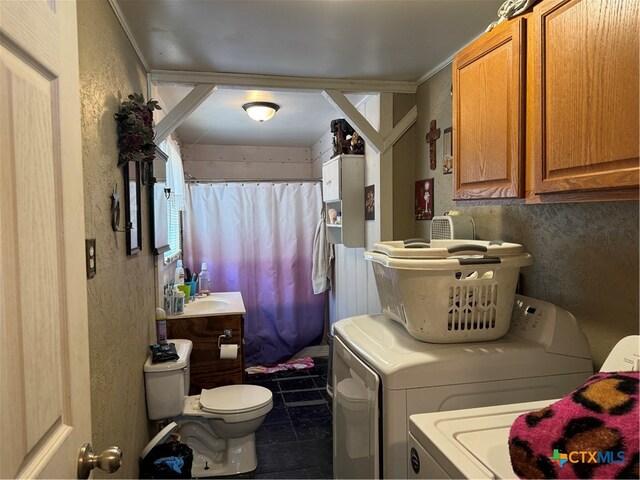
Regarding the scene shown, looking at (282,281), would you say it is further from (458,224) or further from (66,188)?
(66,188)

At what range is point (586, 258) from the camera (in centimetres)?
144

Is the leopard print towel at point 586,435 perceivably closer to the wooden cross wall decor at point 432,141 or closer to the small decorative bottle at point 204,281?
the wooden cross wall decor at point 432,141

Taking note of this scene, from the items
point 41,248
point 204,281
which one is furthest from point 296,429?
point 41,248

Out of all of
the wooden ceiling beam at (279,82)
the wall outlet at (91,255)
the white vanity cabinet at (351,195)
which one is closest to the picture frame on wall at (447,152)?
the wooden ceiling beam at (279,82)

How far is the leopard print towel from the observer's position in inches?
27.3

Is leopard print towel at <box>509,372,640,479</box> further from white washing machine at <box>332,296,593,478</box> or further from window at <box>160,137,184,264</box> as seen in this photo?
window at <box>160,137,184,264</box>

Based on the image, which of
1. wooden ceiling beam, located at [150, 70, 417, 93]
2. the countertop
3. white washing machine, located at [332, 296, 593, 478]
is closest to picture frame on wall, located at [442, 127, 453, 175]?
wooden ceiling beam, located at [150, 70, 417, 93]

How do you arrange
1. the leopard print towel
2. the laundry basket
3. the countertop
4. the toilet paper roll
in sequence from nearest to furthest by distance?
1. the leopard print towel
2. the laundry basket
3. the toilet paper roll
4. the countertop

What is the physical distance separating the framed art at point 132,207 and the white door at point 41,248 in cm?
99

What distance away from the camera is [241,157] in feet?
15.6

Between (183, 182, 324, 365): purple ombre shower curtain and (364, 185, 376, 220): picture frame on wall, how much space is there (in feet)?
4.27

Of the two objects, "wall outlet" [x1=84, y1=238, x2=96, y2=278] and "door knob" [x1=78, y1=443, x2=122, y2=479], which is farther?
"wall outlet" [x1=84, y1=238, x2=96, y2=278]

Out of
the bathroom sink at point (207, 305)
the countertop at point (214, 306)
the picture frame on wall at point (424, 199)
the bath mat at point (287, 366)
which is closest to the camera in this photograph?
the picture frame on wall at point (424, 199)

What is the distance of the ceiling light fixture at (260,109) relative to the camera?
10.1 ft
